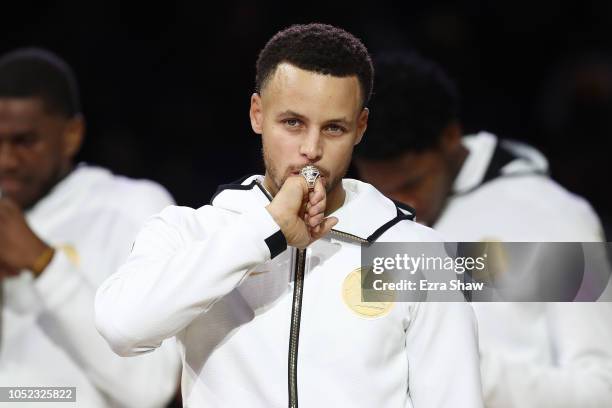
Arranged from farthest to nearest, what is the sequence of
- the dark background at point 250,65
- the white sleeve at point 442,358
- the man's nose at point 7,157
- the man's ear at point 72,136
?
the dark background at point 250,65 → the man's ear at point 72,136 → the man's nose at point 7,157 → the white sleeve at point 442,358

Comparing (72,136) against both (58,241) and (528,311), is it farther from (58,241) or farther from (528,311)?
(528,311)

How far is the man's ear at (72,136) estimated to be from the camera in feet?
9.98

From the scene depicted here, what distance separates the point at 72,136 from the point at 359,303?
5.30 feet

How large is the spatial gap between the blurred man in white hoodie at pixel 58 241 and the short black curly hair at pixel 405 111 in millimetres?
666

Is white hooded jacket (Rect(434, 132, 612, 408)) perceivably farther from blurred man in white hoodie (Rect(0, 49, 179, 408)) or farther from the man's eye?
the man's eye

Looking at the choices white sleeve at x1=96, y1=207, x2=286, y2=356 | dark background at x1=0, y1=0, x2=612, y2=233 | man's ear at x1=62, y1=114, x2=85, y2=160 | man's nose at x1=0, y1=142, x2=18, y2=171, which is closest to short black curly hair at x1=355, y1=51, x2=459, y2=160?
dark background at x1=0, y1=0, x2=612, y2=233

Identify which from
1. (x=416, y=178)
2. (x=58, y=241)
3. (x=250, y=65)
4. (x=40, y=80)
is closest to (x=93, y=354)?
(x=58, y=241)

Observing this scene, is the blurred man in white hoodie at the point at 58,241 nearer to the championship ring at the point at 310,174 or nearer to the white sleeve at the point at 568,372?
the white sleeve at the point at 568,372

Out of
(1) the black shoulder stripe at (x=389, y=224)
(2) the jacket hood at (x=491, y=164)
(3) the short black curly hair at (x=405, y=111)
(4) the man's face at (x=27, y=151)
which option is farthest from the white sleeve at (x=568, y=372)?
(4) the man's face at (x=27, y=151)

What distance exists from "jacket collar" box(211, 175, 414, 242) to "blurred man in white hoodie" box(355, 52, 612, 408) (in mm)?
809

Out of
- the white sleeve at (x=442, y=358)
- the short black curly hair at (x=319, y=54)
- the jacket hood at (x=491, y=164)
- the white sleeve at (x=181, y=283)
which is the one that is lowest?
the white sleeve at (x=442, y=358)

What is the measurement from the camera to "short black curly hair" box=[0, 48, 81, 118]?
2.97 meters

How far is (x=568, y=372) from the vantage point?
250 cm

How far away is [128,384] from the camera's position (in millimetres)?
2652
